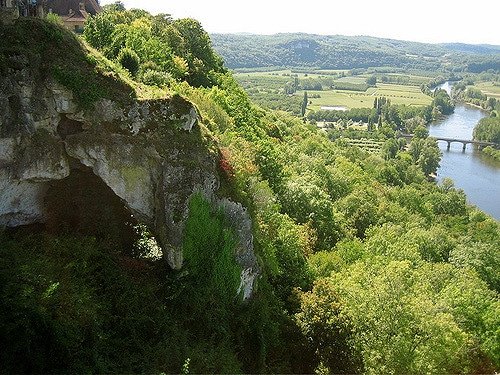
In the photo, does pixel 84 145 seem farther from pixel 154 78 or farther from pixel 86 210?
pixel 154 78

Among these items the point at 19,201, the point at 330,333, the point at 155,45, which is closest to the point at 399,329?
the point at 330,333

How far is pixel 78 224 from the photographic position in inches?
822

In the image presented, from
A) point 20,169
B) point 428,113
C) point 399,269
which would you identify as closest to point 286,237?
point 399,269

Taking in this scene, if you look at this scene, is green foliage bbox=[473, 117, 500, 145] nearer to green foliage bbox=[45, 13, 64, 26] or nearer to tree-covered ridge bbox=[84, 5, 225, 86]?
tree-covered ridge bbox=[84, 5, 225, 86]

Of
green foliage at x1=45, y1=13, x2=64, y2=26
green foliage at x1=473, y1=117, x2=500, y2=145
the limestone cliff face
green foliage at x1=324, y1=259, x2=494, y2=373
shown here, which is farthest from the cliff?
green foliage at x1=473, y1=117, x2=500, y2=145

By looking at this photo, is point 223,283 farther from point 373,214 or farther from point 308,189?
point 373,214

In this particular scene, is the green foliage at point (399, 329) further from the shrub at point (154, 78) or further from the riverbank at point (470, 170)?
the riverbank at point (470, 170)

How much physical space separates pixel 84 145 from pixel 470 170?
4318 inches

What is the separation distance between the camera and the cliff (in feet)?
58.1

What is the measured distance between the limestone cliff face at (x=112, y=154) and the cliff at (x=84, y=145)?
4 centimetres

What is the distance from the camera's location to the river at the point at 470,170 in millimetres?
91062

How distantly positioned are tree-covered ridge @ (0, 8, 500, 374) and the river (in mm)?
62544

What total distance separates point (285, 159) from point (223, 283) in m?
25.3

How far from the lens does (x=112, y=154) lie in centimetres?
1900
